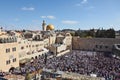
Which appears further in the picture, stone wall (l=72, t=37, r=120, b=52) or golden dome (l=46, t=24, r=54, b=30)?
golden dome (l=46, t=24, r=54, b=30)

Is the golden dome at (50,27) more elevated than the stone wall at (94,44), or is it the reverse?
the golden dome at (50,27)

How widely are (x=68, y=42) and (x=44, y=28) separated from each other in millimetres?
21804

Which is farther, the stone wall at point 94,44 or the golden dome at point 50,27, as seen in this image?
the golden dome at point 50,27

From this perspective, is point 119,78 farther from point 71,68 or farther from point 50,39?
point 50,39

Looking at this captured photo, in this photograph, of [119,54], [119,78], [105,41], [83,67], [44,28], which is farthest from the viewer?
[44,28]

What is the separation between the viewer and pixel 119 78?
71.6 ft

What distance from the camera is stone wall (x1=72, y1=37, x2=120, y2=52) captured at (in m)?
49.3

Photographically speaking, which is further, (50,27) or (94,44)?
(50,27)

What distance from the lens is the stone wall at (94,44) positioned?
4928 centimetres

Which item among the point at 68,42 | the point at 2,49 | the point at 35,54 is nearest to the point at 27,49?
the point at 35,54

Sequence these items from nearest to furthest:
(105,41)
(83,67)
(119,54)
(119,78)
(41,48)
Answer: (119,78) → (83,67) → (119,54) → (41,48) → (105,41)

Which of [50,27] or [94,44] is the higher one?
[50,27]

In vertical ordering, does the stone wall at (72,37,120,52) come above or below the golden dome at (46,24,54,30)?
below

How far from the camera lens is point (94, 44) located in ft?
169
